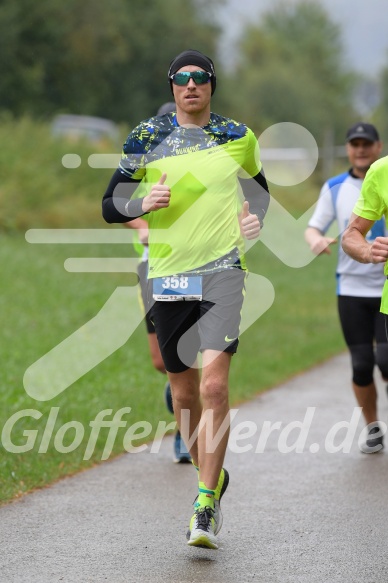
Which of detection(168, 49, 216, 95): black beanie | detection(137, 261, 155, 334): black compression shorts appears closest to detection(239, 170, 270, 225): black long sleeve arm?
detection(168, 49, 216, 95): black beanie

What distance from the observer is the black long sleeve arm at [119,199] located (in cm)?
592

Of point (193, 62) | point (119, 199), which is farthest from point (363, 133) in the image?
point (119, 199)

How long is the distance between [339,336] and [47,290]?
420 centimetres

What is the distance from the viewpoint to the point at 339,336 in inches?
647

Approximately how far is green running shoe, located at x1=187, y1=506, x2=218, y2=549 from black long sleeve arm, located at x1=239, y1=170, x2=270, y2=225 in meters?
1.58

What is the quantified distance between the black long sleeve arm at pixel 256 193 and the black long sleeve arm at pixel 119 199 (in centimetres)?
58

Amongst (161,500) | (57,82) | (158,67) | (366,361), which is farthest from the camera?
(158,67)

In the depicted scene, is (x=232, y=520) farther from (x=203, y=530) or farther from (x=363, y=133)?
(x=363, y=133)

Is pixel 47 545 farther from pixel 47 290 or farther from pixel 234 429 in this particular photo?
pixel 47 290

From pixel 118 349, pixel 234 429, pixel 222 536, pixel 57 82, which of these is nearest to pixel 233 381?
pixel 118 349

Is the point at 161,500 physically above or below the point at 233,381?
below

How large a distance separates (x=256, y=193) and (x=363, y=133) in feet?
7.51

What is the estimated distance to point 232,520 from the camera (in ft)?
20.4

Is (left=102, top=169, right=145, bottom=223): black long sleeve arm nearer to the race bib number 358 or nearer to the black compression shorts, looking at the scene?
the race bib number 358
